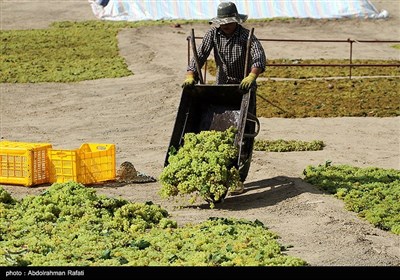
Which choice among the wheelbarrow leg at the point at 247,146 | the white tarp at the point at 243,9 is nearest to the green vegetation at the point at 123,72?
the white tarp at the point at 243,9

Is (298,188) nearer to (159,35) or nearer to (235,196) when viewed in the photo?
(235,196)

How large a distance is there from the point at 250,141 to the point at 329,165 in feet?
5.82

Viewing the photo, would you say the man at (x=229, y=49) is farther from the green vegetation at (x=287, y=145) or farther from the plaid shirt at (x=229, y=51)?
the green vegetation at (x=287, y=145)

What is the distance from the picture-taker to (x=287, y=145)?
20453 millimetres

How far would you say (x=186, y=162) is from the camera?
16.0 metres

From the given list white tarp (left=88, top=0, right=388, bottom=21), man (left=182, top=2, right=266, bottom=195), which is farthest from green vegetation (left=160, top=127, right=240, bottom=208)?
white tarp (left=88, top=0, right=388, bottom=21)

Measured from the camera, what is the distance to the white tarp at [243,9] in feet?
137

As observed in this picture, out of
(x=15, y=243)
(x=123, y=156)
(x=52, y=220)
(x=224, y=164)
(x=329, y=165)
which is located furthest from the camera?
(x=123, y=156)

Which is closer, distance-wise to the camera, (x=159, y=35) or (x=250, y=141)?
(x=250, y=141)

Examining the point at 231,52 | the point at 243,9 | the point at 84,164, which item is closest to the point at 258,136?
the point at 231,52

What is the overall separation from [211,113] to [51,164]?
2.59 meters

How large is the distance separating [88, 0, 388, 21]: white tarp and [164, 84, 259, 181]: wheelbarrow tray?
2449 cm

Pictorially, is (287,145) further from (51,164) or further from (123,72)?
(123,72)
